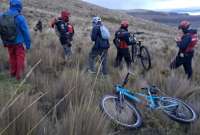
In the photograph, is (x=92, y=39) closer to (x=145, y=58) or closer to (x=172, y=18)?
(x=145, y=58)

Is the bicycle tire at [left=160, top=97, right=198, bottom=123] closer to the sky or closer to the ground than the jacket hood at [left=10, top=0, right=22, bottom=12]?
closer to the ground

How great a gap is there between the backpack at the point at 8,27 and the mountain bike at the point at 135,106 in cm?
255

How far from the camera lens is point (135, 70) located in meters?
12.0

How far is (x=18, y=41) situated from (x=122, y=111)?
3021 millimetres

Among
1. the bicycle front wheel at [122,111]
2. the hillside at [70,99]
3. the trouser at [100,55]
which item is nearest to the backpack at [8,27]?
the hillside at [70,99]

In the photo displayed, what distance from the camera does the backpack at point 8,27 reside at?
916 cm

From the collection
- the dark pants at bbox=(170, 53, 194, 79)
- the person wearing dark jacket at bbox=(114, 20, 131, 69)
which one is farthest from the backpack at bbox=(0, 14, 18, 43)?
the dark pants at bbox=(170, 53, 194, 79)

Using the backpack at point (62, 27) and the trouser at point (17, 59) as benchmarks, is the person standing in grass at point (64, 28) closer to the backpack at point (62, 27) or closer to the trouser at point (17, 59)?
the backpack at point (62, 27)

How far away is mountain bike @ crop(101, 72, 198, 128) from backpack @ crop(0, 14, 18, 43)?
2547 mm

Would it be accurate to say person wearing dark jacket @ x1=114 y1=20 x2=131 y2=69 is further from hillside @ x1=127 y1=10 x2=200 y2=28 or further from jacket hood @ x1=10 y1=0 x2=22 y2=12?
hillside @ x1=127 y1=10 x2=200 y2=28

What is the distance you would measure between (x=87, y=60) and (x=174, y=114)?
5246mm

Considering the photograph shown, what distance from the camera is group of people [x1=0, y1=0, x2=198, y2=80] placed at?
922cm

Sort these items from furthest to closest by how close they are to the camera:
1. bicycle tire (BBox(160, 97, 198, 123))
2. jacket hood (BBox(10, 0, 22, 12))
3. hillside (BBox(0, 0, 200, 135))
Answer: jacket hood (BBox(10, 0, 22, 12))
bicycle tire (BBox(160, 97, 198, 123))
hillside (BBox(0, 0, 200, 135))

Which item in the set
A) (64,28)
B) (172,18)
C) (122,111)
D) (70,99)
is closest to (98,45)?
(64,28)
